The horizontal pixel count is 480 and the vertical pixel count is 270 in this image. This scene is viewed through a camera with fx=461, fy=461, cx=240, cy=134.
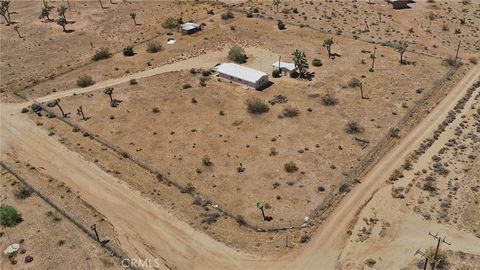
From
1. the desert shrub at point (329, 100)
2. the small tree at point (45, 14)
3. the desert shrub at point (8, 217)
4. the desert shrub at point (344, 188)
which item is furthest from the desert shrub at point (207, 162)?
the small tree at point (45, 14)

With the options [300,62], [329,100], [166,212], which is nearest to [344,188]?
[329,100]

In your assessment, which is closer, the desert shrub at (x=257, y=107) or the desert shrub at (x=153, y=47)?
the desert shrub at (x=257, y=107)

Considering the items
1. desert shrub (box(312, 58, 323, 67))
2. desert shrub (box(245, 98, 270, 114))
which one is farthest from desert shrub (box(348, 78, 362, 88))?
desert shrub (box(245, 98, 270, 114))

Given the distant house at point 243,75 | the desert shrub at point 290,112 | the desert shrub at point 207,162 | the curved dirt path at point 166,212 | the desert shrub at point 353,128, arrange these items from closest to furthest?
the curved dirt path at point 166,212
the desert shrub at point 207,162
the desert shrub at point 353,128
the desert shrub at point 290,112
the distant house at point 243,75

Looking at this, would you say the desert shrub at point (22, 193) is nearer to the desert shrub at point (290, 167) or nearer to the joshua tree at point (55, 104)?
the joshua tree at point (55, 104)

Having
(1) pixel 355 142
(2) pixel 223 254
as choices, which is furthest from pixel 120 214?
(1) pixel 355 142

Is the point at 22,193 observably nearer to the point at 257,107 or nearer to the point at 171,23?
the point at 257,107

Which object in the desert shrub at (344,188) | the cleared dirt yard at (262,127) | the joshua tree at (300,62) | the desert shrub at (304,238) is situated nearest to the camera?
the desert shrub at (304,238)
